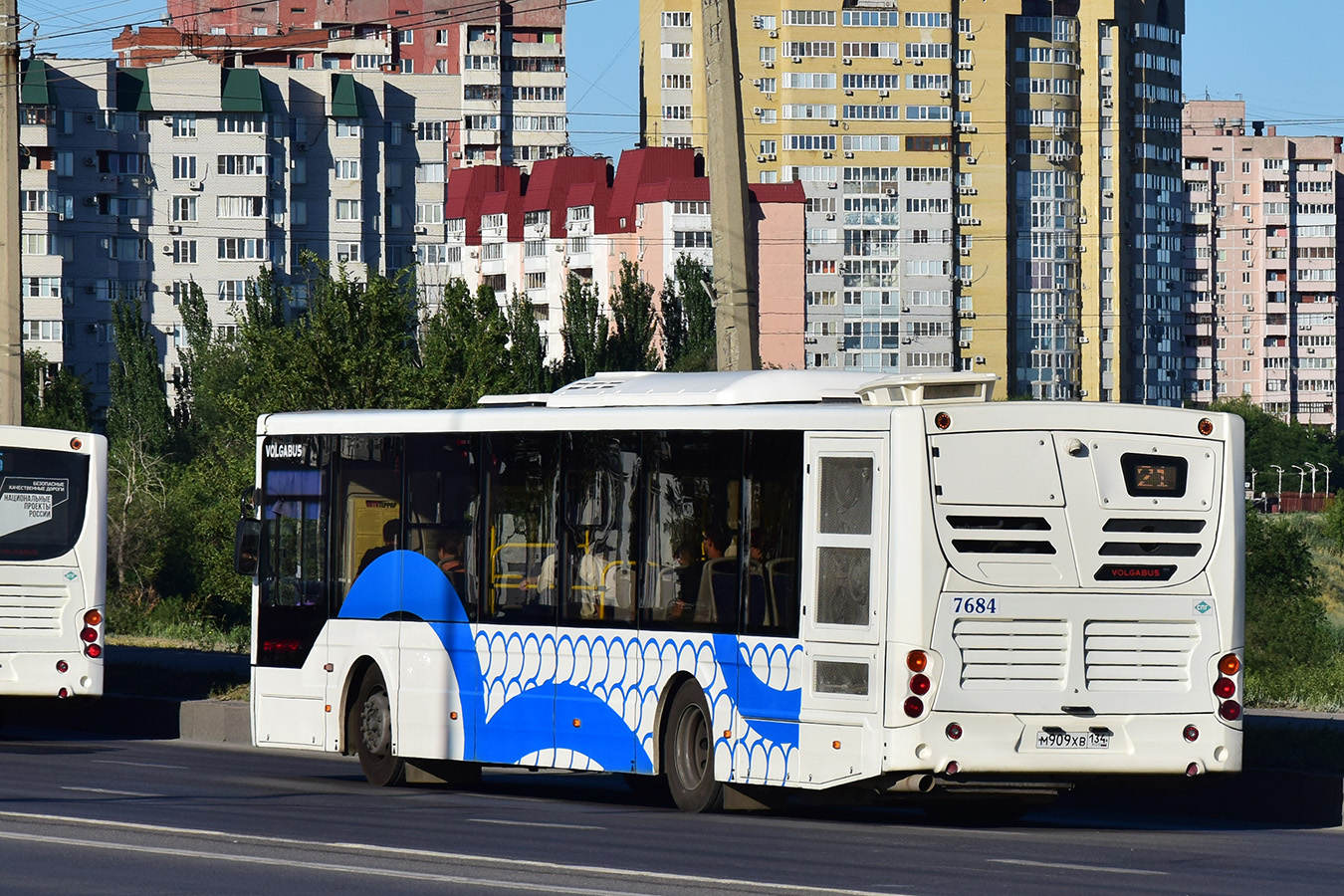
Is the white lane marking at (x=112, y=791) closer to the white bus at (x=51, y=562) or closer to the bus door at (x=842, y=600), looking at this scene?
the bus door at (x=842, y=600)

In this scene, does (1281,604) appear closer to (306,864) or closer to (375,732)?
(375,732)

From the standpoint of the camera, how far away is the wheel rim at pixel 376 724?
16984 millimetres

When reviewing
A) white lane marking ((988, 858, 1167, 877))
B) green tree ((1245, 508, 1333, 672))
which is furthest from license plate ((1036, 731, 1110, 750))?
green tree ((1245, 508, 1333, 672))

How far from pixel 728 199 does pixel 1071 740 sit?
294 inches

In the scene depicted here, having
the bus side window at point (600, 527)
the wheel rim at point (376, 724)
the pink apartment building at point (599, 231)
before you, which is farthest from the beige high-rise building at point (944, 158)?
the bus side window at point (600, 527)

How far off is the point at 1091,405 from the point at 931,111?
431 ft

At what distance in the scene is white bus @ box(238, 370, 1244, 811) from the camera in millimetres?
12742

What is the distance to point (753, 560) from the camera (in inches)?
543

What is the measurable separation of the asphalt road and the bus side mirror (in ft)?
7.20

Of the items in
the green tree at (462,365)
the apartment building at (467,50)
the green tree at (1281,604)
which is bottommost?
the green tree at (1281,604)

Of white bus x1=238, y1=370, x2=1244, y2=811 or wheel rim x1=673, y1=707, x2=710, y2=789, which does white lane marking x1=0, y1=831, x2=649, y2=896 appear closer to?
white bus x1=238, y1=370, x2=1244, y2=811

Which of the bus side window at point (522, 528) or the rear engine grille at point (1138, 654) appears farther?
the bus side window at point (522, 528)

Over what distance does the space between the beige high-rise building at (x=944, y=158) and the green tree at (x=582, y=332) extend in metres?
40.8

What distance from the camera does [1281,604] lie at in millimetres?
49969
